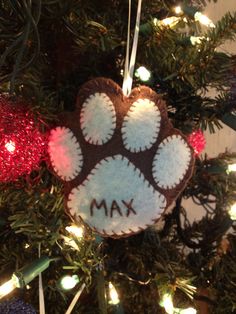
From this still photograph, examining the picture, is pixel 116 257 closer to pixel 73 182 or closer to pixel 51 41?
pixel 73 182

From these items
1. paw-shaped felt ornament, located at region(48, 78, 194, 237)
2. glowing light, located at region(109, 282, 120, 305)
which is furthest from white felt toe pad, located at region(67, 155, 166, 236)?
glowing light, located at region(109, 282, 120, 305)

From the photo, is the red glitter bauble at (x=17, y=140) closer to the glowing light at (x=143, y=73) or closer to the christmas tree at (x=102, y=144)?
the christmas tree at (x=102, y=144)

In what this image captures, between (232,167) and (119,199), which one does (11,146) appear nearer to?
(119,199)

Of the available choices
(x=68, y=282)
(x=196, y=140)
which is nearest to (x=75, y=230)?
(x=68, y=282)

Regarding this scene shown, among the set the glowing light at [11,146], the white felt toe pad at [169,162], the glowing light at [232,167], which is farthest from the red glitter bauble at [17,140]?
the glowing light at [232,167]

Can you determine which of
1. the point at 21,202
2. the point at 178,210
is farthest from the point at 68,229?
the point at 178,210

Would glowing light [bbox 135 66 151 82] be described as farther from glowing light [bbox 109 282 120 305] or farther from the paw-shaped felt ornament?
glowing light [bbox 109 282 120 305]

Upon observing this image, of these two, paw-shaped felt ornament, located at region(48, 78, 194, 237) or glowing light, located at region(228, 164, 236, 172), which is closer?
paw-shaped felt ornament, located at region(48, 78, 194, 237)
